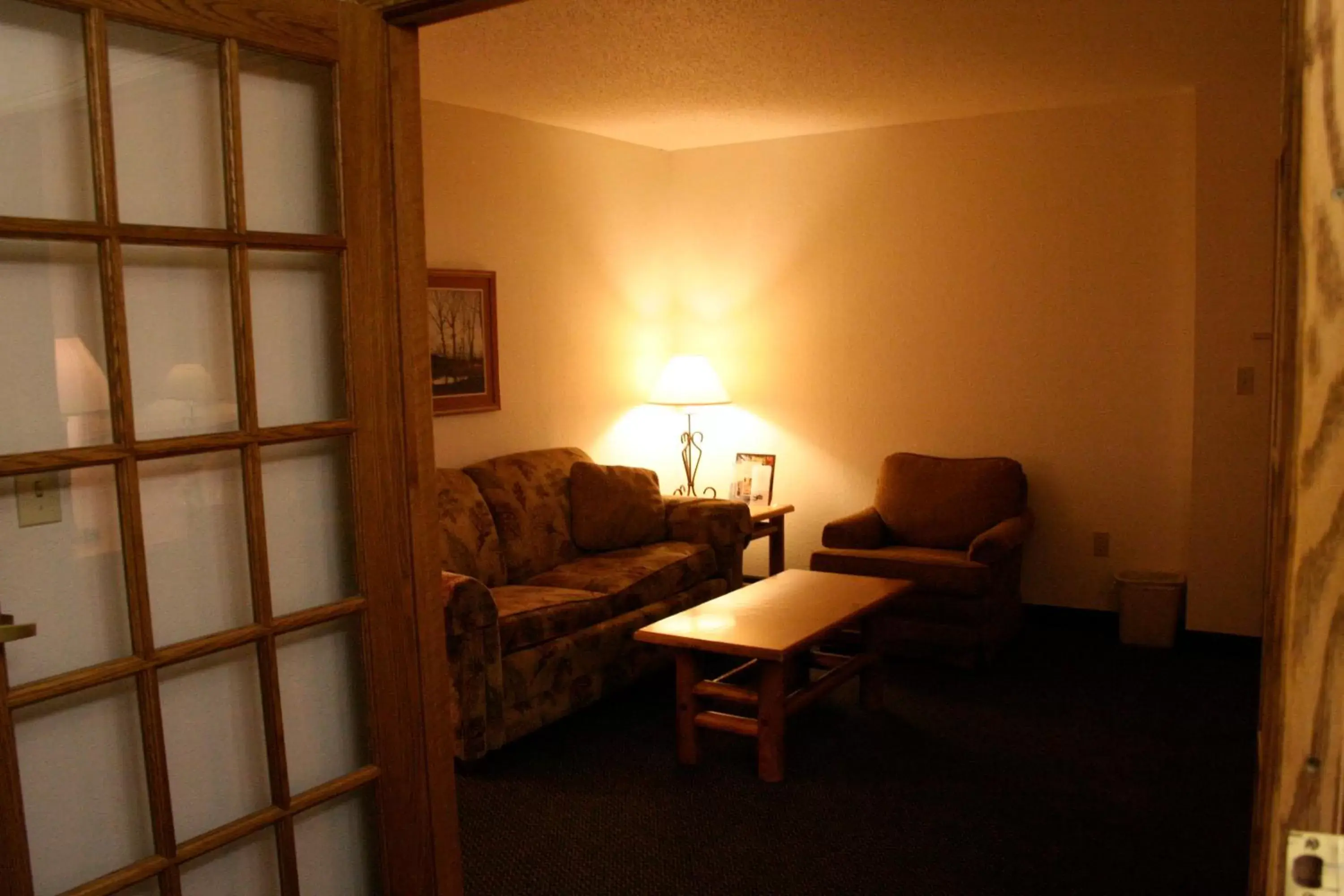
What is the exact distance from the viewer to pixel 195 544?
1700 mm

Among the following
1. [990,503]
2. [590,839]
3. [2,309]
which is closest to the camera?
[2,309]

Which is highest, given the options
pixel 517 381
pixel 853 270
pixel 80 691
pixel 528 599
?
pixel 853 270

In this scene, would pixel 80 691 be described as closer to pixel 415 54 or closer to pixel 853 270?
pixel 415 54

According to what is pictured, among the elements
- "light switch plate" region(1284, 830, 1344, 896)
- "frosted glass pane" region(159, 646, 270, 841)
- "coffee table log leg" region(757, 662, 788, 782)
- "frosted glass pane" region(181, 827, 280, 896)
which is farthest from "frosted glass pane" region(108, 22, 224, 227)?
"coffee table log leg" region(757, 662, 788, 782)

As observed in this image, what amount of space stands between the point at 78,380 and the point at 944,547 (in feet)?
13.9

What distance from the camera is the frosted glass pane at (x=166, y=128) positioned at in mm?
1581

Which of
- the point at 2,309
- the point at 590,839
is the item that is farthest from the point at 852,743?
the point at 2,309

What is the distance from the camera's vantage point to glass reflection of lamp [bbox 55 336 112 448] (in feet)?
5.05

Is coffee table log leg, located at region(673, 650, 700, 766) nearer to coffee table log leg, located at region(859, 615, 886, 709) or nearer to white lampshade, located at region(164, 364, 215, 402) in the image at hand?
coffee table log leg, located at region(859, 615, 886, 709)

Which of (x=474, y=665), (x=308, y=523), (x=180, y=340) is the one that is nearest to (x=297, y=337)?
(x=180, y=340)

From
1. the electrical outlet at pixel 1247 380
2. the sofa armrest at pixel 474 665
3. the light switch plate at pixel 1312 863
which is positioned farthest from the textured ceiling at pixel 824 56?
the light switch plate at pixel 1312 863

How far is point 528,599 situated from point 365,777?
6.92 ft

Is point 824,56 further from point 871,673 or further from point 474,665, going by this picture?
point 474,665

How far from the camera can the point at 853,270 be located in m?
5.73
